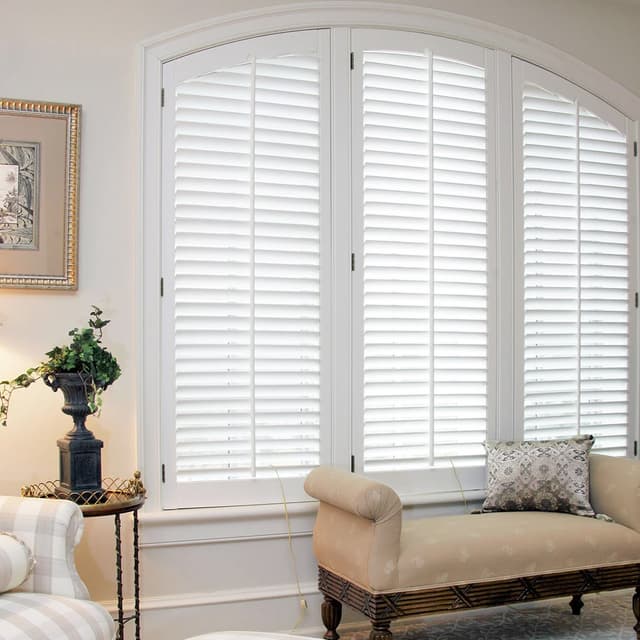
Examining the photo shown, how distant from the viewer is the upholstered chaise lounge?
2.95m

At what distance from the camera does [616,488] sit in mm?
3480

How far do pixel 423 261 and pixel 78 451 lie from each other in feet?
5.31

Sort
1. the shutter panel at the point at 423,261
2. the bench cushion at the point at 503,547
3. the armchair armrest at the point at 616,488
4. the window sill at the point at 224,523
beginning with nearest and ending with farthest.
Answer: the bench cushion at the point at 503,547 → the window sill at the point at 224,523 → the armchair armrest at the point at 616,488 → the shutter panel at the point at 423,261

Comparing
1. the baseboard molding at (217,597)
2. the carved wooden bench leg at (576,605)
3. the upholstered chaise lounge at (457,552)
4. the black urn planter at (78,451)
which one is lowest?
the carved wooden bench leg at (576,605)

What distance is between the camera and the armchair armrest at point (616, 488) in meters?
3.41

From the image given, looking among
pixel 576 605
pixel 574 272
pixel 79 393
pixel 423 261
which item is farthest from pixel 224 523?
pixel 574 272

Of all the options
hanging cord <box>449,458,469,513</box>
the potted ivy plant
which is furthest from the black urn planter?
hanging cord <box>449,458,469,513</box>

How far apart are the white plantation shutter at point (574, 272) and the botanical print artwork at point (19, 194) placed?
6.77 ft

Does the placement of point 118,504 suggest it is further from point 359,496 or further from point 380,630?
point 380,630

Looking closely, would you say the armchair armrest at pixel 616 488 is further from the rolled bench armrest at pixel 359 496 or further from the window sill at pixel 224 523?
the rolled bench armrest at pixel 359 496

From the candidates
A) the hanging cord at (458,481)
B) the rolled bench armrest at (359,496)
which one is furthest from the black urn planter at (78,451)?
the hanging cord at (458,481)

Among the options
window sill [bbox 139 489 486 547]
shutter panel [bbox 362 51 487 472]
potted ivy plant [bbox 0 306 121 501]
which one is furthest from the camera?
shutter panel [bbox 362 51 487 472]

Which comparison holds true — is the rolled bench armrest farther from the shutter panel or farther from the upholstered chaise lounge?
the shutter panel

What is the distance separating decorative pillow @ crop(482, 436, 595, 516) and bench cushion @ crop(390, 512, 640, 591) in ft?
0.21
